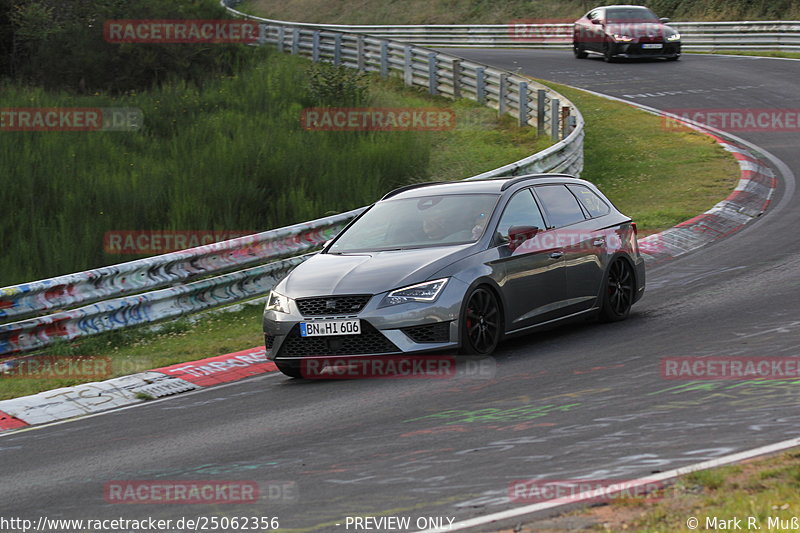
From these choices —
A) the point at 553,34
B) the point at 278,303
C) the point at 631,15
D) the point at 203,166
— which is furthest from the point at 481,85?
the point at 278,303

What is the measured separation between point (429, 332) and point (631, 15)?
96.0ft

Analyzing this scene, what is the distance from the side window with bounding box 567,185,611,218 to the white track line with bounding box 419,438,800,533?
5.46 meters

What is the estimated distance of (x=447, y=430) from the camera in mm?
7254

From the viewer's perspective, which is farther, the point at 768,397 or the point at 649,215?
the point at 649,215

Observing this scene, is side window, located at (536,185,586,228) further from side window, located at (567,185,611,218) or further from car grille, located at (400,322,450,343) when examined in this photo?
car grille, located at (400,322,450,343)

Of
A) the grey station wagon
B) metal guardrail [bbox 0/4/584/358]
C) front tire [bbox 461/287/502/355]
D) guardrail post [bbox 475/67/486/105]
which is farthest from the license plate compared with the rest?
guardrail post [bbox 475/67/486/105]

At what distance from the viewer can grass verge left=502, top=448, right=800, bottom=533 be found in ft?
16.1

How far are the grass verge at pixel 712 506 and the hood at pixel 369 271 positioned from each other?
13.2ft

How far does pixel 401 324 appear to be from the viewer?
29.8ft

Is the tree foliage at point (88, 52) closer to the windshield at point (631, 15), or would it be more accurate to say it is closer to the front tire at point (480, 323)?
the windshield at point (631, 15)

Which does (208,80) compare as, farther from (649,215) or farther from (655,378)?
(655,378)

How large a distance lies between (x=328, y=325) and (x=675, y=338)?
3.15m

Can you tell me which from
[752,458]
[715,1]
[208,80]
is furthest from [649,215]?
[715,1]

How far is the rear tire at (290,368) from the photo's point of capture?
957cm
